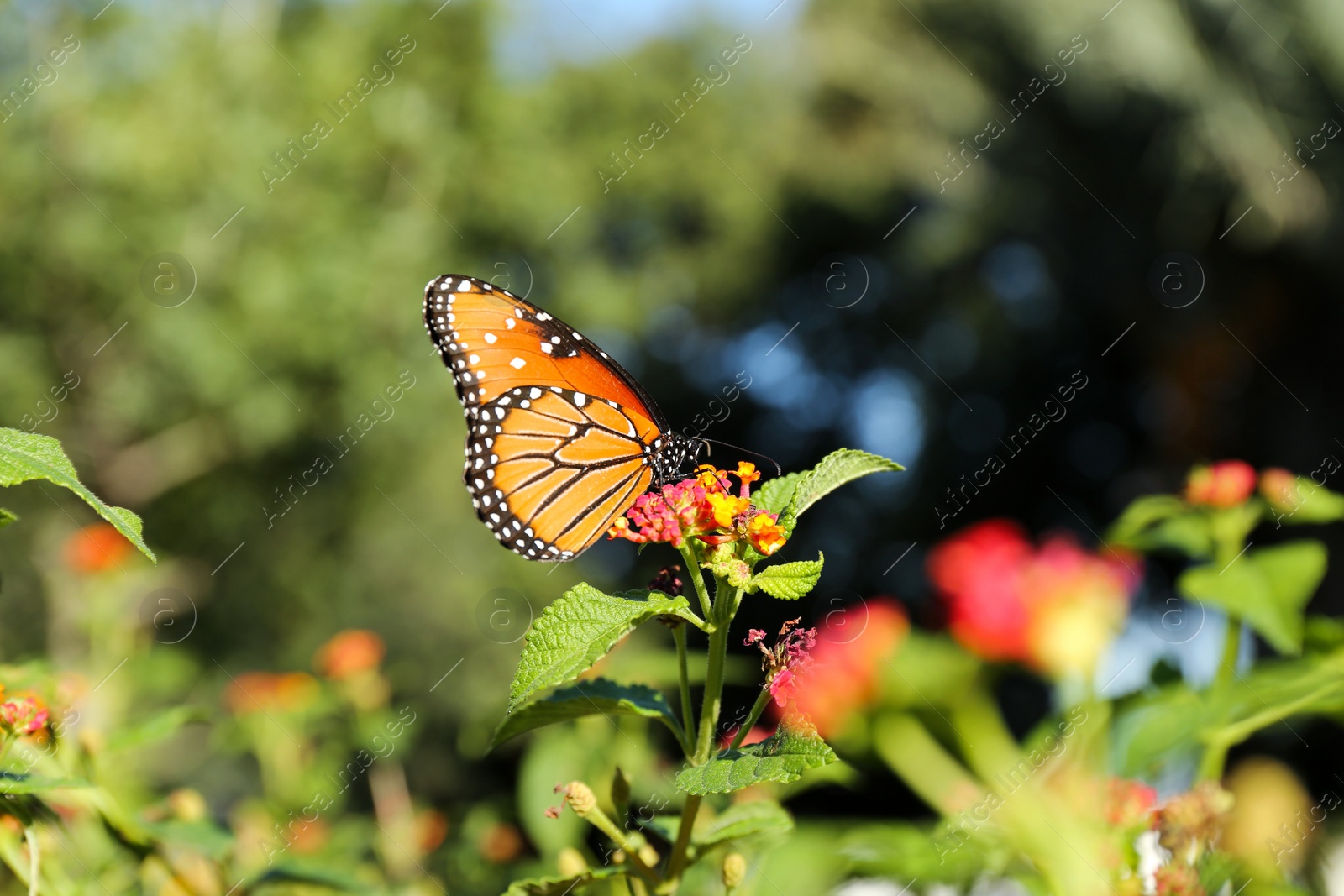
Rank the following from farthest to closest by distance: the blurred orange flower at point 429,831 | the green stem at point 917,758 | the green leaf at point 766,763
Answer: the blurred orange flower at point 429,831 < the green stem at point 917,758 < the green leaf at point 766,763

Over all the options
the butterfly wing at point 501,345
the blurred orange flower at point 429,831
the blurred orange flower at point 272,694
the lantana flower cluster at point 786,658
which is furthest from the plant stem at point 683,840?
the blurred orange flower at point 272,694

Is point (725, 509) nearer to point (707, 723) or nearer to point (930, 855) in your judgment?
point (707, 723)

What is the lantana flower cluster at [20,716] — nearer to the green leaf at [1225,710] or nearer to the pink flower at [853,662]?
the pink flower at [853,662]

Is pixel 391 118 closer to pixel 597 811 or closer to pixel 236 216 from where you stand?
pixel 236 216

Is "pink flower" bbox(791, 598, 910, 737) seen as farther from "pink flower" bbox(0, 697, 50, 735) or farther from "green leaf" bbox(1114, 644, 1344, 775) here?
"pink flower" bbox(0, 697, 50, 735)

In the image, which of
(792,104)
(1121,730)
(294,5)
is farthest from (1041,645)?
(294,5)

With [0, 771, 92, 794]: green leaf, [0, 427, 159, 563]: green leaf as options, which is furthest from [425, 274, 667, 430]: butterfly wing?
[0, 771, 92, 794]: green leaf
